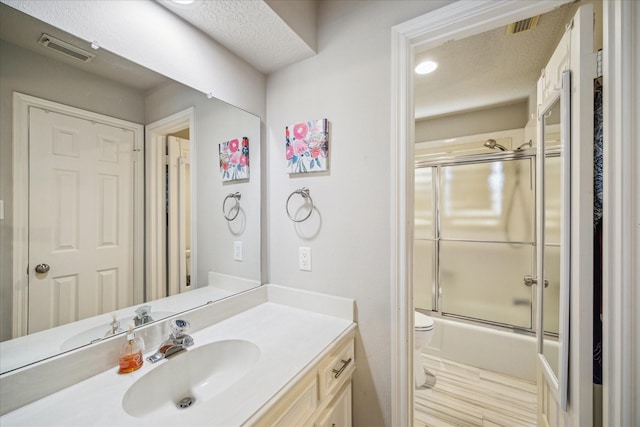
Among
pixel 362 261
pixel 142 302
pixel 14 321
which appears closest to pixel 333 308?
pixel 362 261

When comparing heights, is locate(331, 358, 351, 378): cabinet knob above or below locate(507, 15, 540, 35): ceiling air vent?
below

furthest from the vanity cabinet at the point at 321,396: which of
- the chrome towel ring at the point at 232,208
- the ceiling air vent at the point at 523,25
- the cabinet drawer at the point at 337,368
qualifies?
the ceiling air vent at the point at 523,25

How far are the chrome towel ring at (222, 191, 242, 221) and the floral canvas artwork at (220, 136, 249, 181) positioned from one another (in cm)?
9

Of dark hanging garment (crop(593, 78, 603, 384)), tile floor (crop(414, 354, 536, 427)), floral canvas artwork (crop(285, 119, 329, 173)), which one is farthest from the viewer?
tile floor (crop(414, 354, 536, 427))

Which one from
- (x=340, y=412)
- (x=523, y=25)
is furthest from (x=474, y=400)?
(x=523, y=25)

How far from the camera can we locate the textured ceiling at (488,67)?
1627mm

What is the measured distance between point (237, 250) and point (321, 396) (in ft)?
2.60

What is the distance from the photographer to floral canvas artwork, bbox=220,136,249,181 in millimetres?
1312

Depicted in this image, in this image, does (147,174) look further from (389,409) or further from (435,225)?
(435,225)

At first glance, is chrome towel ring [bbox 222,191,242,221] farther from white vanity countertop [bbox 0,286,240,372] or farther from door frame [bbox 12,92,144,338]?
door frame [bbox 12,92,144,338]

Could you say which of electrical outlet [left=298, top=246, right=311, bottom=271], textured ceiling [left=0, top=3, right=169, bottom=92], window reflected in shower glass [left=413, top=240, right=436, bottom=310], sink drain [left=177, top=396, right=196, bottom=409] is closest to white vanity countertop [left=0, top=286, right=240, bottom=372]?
sink drain [left=177, top=396, right=196, bottom=409]

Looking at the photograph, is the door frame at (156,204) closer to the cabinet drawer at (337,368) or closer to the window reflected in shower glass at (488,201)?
the cabinet drawer at (337,368)

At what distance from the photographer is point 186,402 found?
879 millimetres

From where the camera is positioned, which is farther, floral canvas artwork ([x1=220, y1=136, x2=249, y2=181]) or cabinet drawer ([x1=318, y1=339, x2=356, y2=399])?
floral canvas artwork ([x1=220, y1=136, x2=249, y2=181])
